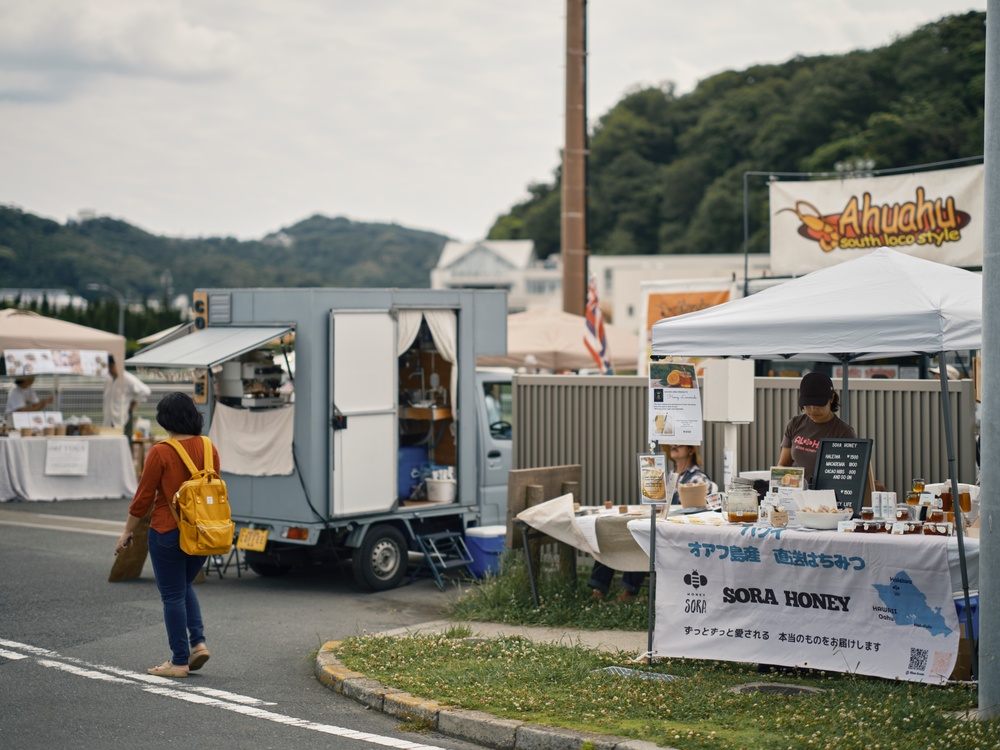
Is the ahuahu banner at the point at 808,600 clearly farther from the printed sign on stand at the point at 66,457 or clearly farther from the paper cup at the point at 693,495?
the printed sign on stand at the point at 66,457

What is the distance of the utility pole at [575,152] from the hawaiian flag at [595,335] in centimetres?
298

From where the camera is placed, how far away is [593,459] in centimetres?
1099

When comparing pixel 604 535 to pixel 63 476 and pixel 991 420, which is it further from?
pixel 63 476

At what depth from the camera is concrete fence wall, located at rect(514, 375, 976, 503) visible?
9227mm

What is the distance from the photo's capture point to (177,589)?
7219 millimetres

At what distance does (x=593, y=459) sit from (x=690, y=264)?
75.6 m

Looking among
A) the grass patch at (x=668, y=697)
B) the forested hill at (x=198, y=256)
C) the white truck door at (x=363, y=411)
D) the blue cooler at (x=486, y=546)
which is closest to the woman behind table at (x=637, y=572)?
the grass patch at (x=668, y=697)

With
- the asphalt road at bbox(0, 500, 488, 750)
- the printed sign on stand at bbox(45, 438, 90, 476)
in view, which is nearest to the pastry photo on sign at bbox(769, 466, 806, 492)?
the asphalt road at bbox(0, 500, 488, 750)

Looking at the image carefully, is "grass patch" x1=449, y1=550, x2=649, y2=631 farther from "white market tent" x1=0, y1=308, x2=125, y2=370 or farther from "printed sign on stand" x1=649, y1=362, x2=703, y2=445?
"white market tent" x1=0, y1=308, x2=125, y2=370

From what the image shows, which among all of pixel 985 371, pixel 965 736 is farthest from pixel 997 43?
pixel 965 736

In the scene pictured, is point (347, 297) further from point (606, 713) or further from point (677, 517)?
point (606, 713)

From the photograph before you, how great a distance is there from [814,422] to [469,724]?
3236mm

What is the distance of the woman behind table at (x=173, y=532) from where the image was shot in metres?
7.16

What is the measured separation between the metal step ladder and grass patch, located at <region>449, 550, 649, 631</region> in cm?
148
